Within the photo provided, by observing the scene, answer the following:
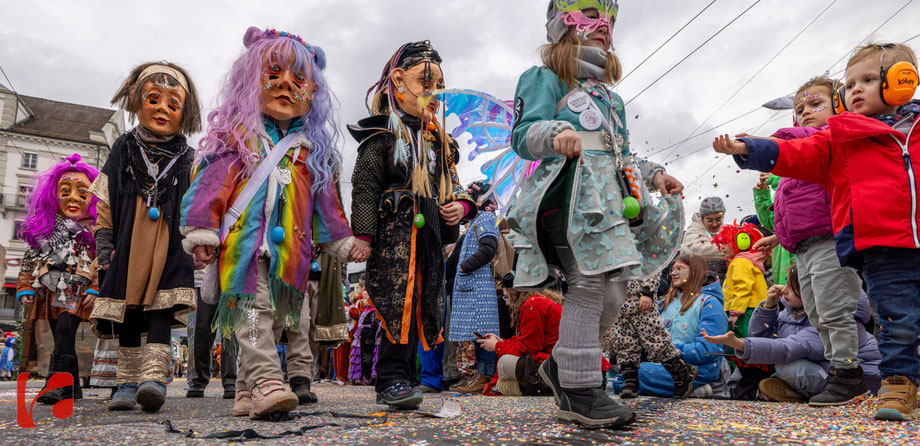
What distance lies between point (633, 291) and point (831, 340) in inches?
49.2

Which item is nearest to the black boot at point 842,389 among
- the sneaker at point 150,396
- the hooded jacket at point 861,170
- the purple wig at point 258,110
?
the hooded jacket at point 861,170

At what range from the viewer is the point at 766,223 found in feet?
14.5

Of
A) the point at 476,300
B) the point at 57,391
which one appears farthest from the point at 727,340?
the point at 57,391

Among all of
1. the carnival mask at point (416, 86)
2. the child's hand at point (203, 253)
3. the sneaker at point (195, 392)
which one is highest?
the carnival mask at point (416, 86)

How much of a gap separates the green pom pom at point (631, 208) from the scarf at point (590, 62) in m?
0.60

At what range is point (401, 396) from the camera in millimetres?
2785

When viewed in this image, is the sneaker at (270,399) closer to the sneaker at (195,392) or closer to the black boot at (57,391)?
the black boot at (57,391)

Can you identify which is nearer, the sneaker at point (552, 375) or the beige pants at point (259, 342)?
the sneaker at point (552, 375)

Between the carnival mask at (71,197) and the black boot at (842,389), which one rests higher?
the carnival mask at (71,197)

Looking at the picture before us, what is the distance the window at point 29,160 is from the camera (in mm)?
32438

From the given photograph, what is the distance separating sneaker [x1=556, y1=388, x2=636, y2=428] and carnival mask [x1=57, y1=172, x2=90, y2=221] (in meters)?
3.81

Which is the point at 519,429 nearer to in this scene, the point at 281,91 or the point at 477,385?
the point at 281,91

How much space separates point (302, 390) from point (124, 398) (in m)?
0.98

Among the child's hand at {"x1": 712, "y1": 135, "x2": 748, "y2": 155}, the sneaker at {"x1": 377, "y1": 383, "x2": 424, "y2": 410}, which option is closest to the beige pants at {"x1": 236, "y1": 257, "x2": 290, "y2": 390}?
the sneaker at {"x1": 377, "y1": 383, "x2": 424, "y2": 410}
